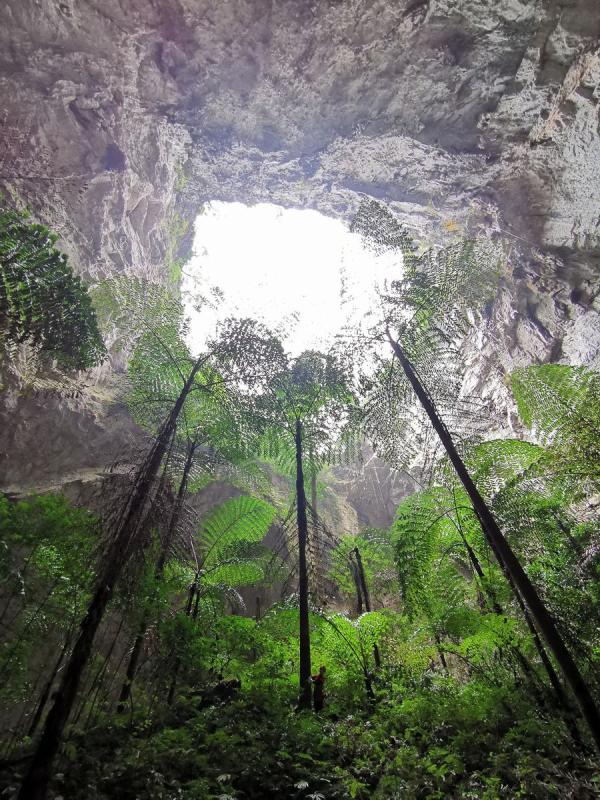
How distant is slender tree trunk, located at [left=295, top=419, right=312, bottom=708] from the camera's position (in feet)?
13.4

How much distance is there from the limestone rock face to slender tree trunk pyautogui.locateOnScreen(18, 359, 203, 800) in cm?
723

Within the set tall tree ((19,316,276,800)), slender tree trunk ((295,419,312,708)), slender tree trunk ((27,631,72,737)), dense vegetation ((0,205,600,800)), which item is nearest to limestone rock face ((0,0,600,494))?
dense vegetation ((0,205,600,800))

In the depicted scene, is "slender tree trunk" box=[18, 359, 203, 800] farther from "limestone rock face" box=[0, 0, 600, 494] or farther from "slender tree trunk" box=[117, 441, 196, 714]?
"limestone rock face" box=[0, 0, 600, 494]

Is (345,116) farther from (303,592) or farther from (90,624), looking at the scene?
(90,624)

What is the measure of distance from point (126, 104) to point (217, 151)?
2.74m

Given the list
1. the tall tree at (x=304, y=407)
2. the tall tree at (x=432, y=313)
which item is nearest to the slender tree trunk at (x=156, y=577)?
the tall tree at (x=304, y=407)

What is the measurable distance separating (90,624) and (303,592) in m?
2.72

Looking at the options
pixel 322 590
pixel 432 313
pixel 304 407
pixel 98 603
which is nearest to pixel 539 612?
pixel 322 590

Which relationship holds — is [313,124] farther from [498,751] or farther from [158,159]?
[498,751]

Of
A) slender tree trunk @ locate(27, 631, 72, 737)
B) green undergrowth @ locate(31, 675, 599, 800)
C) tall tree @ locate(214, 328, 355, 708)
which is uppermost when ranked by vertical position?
tall tree @ locate(214, 328, 355, 708)

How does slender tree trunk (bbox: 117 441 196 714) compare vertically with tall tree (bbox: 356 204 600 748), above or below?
below

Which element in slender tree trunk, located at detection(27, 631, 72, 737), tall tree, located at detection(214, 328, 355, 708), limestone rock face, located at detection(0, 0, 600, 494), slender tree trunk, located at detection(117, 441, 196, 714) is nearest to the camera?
slender tree trunk, located at detection(27, 631, 72, 737)

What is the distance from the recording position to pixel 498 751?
11.0ft

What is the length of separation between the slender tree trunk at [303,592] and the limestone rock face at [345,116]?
271 inches
